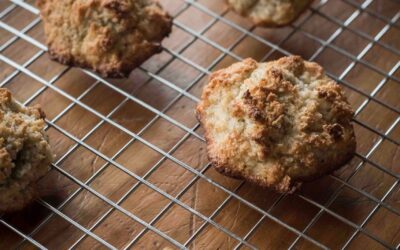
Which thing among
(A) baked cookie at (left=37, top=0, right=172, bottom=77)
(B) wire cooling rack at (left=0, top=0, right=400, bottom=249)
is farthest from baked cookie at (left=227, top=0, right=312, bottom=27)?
(A) baked cookie at (left=37, top=0, right=172, bottom=77)

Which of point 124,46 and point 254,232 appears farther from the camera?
point 124,46

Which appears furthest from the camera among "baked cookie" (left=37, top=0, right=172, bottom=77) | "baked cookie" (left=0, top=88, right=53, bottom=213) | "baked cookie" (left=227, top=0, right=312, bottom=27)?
"baked cookie" (left=227, top=0, right=312, bottom=27)

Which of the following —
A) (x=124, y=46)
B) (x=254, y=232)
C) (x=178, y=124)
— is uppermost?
(x=124, y=46)

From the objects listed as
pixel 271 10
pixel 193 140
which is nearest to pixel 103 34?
pixel 193 140

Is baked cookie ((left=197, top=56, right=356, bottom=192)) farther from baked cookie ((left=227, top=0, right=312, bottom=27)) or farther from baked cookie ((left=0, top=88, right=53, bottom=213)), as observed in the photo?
baked cookie ((left=0, top=88, right=53, bottom=213))

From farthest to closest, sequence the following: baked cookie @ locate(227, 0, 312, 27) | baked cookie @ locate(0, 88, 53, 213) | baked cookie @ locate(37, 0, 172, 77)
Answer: baked cookie @ locate(227, 0, 312, 27) → baked cookie @ locate(37, 0, 172, 77) → baked cookie @ locate(0, 88, 53, 213)

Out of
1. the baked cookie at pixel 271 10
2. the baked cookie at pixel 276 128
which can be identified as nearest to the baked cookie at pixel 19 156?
the baked cookie at pixel 276 128

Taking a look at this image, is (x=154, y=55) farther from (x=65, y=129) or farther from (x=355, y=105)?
(x=355, y=105)

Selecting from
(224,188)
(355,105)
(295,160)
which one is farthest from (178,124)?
(355,105)
